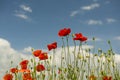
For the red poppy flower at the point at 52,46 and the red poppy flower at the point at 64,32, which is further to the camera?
the red poppy flower at the point at 52,46

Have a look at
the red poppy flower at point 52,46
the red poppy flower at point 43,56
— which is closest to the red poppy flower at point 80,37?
the red poppy flower at point 52,46

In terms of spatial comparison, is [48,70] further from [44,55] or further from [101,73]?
[101,73]

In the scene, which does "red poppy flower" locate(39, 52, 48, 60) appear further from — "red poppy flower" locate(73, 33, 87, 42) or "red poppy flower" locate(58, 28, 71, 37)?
"red poppy flower" locate(73, 33, 87, 42)

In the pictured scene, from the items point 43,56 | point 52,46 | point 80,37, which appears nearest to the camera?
point 80,37

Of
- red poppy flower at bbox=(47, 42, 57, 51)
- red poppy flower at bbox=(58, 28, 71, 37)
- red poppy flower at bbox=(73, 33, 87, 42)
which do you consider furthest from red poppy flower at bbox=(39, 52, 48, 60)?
red poppy flower at bbox=(73, 33, 87, 42)

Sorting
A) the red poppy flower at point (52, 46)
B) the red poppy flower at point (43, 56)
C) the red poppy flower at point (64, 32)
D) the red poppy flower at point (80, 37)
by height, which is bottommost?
the red poppy flower at point (43, 56)

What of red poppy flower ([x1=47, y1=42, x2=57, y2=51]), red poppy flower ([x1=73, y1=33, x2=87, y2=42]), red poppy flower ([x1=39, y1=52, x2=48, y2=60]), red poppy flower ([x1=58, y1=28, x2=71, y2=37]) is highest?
red poppy flower ([x1=58, y1=28, x2=71, y2=37])

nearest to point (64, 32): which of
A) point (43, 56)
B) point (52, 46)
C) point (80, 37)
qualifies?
point (80, 37)

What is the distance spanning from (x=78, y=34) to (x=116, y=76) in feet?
5.29

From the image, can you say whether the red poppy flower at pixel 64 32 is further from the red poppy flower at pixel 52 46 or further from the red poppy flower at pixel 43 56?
the red poppy flower at pixel 43 56

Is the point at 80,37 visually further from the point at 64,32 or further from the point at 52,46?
the point at 52,46

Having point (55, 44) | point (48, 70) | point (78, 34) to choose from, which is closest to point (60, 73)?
point (48, 70)

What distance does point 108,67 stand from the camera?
6996mm

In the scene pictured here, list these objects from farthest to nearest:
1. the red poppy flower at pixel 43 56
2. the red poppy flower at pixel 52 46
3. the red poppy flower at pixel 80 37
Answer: the red poppy flower at pixel 52 46 → the red poppy flower at pixel 43 56 → the red poppy flower at pixel 80 37
